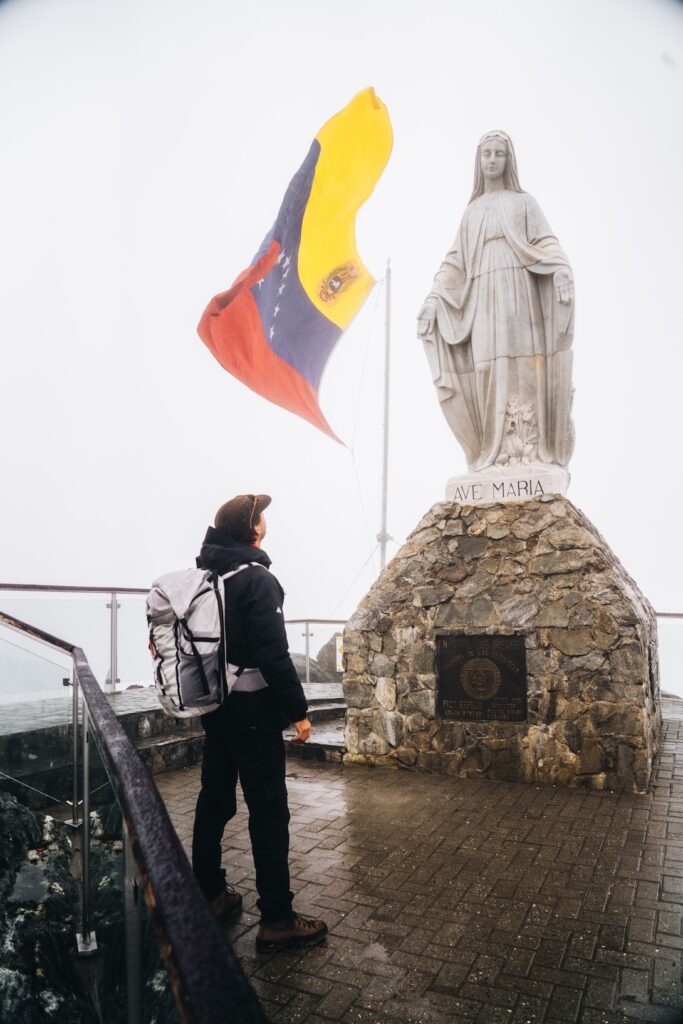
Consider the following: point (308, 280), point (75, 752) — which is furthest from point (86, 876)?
point (308, 280)

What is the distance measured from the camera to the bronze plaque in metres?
5.20

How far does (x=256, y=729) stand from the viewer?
2.79m

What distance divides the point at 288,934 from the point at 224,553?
1.52m

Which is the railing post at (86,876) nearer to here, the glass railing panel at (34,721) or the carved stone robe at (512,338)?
the glass railing panel at (34,721)

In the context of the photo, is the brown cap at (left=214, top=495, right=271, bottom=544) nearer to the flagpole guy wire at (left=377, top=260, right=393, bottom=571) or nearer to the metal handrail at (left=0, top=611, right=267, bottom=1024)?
the metal handrail at (left=0, top=611, right=267, bottom=1024)

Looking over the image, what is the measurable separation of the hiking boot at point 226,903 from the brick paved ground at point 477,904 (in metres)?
0.08

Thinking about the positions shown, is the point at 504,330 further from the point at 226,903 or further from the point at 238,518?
the point at 226,903

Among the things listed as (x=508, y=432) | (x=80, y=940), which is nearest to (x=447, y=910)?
(x=80, y=940)

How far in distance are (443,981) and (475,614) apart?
3.17m

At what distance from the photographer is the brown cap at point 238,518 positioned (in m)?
2.99

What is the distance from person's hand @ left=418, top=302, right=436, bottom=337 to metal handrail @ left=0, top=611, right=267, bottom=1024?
558 centimetres

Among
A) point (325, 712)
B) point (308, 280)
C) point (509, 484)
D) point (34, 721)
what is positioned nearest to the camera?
point (34, 721)

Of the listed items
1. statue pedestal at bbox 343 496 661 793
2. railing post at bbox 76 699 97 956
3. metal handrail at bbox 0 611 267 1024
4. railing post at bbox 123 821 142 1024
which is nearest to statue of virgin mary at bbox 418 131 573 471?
statue pedestal at bbox 343 496 661 793

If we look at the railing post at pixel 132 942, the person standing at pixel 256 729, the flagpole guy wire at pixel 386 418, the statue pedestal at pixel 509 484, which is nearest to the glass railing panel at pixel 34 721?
the person standing at pixel 256 729
